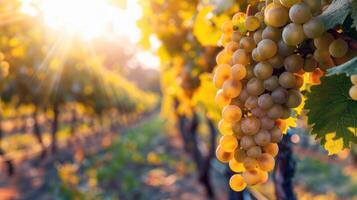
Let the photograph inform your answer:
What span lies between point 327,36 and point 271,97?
0.15 metres

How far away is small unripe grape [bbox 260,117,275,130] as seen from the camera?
2.83 ft

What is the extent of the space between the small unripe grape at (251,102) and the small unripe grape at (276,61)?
0.07 metres

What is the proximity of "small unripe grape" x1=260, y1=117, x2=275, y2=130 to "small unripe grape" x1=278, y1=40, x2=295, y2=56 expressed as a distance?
123 mm

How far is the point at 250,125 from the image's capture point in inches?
33.7

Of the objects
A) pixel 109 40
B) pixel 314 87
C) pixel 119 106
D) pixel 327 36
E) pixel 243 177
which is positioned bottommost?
pixel 109 40

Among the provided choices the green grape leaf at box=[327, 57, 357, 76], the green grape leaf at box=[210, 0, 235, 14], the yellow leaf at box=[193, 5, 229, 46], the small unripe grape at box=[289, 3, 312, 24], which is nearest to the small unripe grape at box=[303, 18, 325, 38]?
the small unripe grape at box=[289, 3, 312, 24]

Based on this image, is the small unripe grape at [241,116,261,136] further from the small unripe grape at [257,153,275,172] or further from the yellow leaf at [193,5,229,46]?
the yellow leaf at [193,5,229,46]

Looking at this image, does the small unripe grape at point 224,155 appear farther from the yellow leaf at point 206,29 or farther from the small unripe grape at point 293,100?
the yellow leaf at point 206,29

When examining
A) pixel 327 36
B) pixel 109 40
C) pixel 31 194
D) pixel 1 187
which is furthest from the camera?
pixel 109 40

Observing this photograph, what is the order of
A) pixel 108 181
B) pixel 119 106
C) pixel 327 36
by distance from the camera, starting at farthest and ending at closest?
1. pixel 119 106
2. pixel 108 181
3. pixel 327 36

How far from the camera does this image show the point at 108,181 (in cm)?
959

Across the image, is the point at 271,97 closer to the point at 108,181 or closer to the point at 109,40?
the point at 108,181

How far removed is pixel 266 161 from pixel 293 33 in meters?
0.24

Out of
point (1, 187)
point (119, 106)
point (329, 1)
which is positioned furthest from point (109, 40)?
point (329, 1)
